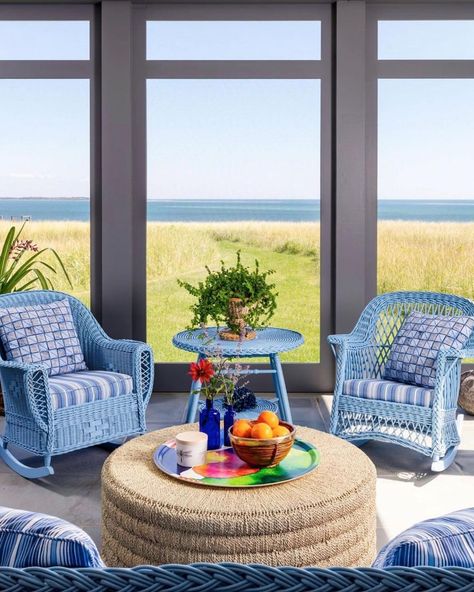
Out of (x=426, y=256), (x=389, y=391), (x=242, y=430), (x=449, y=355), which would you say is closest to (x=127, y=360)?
(x=389, y=391)

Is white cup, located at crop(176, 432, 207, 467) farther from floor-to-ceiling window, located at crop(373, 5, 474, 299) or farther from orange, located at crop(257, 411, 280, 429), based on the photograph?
floor-to-ceiling window, located at crop(373, 5, 474, 299)

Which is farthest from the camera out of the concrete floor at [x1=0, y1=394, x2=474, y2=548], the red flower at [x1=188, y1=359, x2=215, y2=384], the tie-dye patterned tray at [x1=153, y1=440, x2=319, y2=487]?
the concrete floor at [x1=0, y1=394, x2=474, y2=548]

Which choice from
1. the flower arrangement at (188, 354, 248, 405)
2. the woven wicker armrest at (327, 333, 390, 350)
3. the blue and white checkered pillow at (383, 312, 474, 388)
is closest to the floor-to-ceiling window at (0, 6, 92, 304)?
the woven wicker armrest at (327, 333, 390, 350)

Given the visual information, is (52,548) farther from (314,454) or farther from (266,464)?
(314,454)

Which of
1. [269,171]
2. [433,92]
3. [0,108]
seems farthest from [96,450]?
[433,92]

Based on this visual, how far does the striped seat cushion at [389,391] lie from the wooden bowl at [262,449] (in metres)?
1.34

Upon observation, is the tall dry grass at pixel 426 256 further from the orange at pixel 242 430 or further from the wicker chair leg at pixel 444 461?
the orange at pixel 242 430

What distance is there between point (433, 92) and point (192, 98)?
1830 mm

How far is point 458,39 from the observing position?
471 cm

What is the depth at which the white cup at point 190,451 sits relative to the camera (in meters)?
2.11

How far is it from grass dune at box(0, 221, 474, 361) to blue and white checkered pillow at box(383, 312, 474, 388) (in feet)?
4.41

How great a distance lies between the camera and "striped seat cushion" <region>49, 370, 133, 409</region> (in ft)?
10.2

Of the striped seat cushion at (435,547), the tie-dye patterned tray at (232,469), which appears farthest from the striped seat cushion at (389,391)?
the striped seat cushion at (435,547)

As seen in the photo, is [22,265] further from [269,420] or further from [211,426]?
[269,420]
